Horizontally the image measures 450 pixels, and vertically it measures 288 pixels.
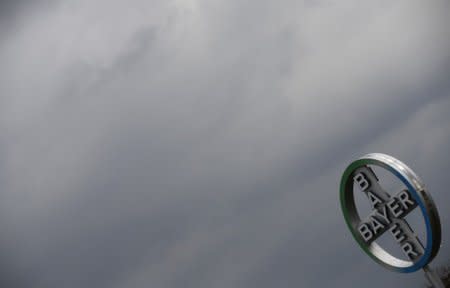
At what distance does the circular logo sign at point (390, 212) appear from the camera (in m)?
33.9

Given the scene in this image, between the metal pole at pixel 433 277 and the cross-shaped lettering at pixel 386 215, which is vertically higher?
the cross-shaped lettering at pixel 386 215

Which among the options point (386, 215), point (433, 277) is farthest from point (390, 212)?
point (433, 277)

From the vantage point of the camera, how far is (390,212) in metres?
36.5

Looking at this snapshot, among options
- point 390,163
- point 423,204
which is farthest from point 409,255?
point 390,163

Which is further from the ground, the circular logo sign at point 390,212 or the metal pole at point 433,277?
the circular logo sign at point 390,212

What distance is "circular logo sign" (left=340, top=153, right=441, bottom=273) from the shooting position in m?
33.9

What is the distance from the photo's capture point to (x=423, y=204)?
111 ft

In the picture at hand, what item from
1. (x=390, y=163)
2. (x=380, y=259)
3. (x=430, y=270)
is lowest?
(x=430, y=270)

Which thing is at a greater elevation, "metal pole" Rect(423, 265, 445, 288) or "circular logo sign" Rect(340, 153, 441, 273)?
"circular logo sign" Rect(340, 153, 441, 273)

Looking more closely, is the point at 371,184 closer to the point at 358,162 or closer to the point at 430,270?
the point at 358,162

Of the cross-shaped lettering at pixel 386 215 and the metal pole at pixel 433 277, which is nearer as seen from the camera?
the metal pole at pixel 433 277

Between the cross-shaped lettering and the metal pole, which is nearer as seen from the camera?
the metal pole

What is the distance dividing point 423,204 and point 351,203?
22.9 feet

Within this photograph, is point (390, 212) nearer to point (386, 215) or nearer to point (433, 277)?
point (386, 215)
